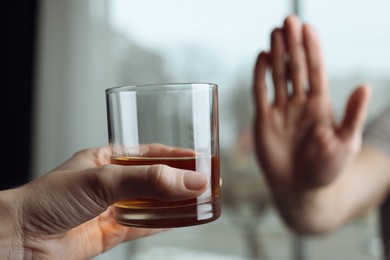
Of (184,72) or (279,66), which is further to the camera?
(184,72)

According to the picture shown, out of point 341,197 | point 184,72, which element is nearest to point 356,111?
point 341,197

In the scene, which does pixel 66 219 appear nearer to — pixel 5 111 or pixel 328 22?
pixel 5 111

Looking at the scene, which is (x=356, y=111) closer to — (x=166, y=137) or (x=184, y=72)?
(x=166, y=137)

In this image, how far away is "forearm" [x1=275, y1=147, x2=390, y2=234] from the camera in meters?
1.57

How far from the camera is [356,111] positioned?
4.33 ft

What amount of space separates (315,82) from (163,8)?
278 centimetres

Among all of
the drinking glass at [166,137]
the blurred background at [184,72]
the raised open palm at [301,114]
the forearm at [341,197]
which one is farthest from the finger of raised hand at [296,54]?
the blurred background at [184,72]

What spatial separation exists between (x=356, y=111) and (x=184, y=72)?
289cm

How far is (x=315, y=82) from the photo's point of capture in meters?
1.35

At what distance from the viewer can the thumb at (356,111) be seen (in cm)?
131

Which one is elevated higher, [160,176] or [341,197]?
[160,176]

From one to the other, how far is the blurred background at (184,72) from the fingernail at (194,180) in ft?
9.38

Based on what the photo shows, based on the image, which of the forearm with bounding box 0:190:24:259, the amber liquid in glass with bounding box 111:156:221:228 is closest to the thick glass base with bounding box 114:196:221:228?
the amber liquid in glass with bounding box 111:156:221:228

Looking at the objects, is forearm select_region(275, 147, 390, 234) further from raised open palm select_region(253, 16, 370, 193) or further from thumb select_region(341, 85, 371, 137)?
thumb select_region(341, 85, 371, 137)
